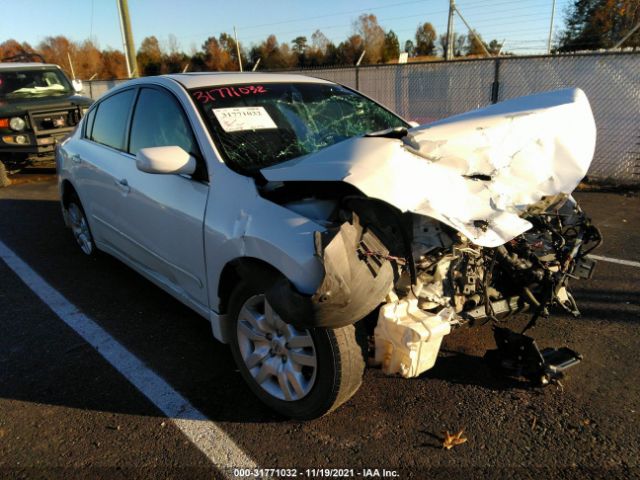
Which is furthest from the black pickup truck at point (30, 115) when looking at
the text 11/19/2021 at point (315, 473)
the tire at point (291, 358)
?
the text 11/19/2021 at point (315, 473)

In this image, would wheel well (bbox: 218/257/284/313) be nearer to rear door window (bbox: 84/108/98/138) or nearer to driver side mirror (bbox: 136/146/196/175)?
driver side mirror (bbox: 136/146/196/175)

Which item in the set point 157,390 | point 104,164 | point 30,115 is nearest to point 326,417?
point 157,390

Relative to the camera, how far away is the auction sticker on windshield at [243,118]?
3.10 metres

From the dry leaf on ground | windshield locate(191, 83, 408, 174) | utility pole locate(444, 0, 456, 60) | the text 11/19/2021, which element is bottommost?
the text 11/19/2021

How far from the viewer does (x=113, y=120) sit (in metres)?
4.13

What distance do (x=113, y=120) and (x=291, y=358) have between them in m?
2.75

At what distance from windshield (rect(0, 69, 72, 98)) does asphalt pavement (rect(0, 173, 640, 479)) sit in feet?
25.1

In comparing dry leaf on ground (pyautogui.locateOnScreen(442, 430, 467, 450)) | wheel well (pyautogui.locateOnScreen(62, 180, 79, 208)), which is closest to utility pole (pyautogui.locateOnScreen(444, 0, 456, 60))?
wheel well (pyautogui.locateOnScreen(62, 180, 79, 208))

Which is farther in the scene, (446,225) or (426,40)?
(426,40)

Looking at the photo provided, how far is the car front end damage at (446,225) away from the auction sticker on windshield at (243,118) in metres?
0.66

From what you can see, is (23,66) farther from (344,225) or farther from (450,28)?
(450,28)

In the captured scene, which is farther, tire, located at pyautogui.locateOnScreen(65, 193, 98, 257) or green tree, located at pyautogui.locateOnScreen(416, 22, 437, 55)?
green tree, located at pyautogui.locateOnScreen(416, 22, 437, 55)

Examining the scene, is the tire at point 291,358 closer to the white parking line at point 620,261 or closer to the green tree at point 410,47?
the white parking line at point 620,261

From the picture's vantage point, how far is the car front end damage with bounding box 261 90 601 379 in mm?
2203
